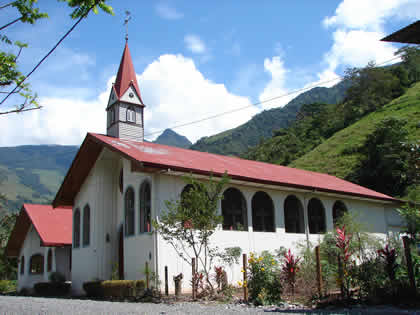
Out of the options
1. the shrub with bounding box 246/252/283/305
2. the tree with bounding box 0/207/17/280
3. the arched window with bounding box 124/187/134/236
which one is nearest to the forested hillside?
the arched window with bounding box 124/187/134/236

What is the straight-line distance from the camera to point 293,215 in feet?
65.7

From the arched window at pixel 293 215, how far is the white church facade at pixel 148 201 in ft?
0.15

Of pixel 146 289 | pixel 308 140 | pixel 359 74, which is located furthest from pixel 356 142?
pixel 146 289

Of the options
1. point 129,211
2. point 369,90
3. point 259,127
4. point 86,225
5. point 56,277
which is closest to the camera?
point 129,211

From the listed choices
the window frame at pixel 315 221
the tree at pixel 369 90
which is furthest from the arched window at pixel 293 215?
the tree at pixel 369 90

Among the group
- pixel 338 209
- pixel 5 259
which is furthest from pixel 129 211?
pixel 5 259

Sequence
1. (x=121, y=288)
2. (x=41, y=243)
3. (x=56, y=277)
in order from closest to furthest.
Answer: (x=121, y=288) → (x=56, y=277) → (x=41, y=243)

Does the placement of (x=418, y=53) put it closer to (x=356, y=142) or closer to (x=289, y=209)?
(x=356, y=142)

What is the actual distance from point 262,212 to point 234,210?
5.57 feet

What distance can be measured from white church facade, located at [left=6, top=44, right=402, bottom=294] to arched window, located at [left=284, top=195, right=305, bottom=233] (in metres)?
0.05

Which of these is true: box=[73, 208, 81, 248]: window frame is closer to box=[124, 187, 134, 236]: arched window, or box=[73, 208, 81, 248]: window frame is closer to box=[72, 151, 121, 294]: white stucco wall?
box=[72, 151, 121, 294]: white stucco wall

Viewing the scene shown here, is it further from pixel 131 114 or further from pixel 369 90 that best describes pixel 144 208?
pixel 369 90

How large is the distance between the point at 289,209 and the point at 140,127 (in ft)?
27.3

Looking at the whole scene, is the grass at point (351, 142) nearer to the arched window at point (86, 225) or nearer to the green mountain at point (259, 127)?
the arched window at point (86, 225)
